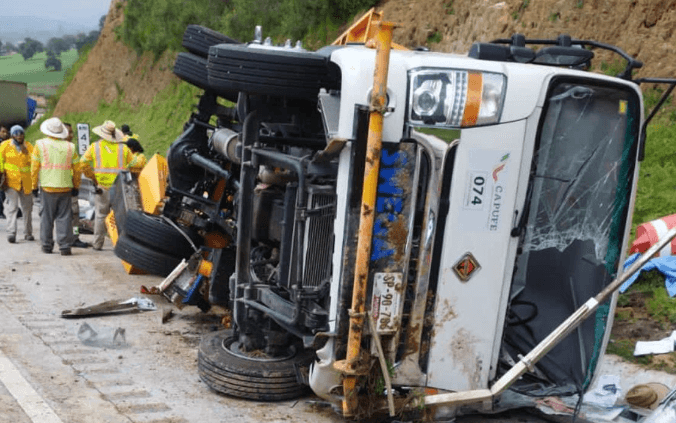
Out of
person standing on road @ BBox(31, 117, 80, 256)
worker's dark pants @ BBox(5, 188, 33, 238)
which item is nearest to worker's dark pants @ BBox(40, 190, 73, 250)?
person standing on road @ BBox(31, 117, 80, 256)

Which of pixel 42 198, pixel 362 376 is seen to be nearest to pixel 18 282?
pixel 42 198

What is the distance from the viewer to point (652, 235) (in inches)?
279

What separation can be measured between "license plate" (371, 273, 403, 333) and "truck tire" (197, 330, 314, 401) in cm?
98

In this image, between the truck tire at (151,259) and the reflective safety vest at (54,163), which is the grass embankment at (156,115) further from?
the truck tire at (151,259)

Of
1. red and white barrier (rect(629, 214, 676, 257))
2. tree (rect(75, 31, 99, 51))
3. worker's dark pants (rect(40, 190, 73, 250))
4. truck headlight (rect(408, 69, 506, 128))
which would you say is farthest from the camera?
tree (rect(75, 31, 99, 51))

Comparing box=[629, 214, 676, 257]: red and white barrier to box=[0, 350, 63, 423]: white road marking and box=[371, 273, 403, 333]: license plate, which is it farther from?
box=[0, 350, 63, 423]: white road marking

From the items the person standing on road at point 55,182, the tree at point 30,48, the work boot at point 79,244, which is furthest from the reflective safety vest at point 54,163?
the tree at point 30,48

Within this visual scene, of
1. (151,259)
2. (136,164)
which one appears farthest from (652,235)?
(136,164)

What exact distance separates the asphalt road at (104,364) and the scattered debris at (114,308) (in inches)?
2.6

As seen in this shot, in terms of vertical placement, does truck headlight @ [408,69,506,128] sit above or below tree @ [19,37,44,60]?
above

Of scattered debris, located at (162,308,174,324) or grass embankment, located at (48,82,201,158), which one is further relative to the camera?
grass embankment, located at (48,82,201,158)

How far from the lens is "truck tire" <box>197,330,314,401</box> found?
5.31 m

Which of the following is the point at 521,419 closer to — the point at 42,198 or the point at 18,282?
the point at 18,282

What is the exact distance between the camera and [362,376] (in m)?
4.64
